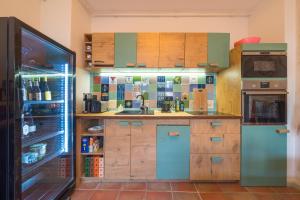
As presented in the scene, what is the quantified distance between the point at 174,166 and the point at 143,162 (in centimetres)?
38

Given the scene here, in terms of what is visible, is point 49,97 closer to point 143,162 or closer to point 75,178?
point 75,178

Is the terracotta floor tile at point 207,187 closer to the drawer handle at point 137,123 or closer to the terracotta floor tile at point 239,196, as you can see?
the terracotta floor tile at point 239,196

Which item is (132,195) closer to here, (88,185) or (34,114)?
(88,185)

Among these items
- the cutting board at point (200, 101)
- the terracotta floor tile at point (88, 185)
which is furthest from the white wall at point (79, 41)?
the cutting board at point (200, 101)

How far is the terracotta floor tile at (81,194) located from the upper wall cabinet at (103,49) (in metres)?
1.56

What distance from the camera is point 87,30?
2.79m

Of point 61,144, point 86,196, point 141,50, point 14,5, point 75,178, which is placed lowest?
point 86,196

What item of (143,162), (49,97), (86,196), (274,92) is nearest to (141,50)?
(49,97)

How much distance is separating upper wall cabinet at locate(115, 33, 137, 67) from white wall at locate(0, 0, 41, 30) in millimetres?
939

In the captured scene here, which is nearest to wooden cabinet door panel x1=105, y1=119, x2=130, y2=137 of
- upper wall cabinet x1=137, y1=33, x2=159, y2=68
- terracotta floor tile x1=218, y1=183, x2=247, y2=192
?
upper wall cabinet x1=137, y1=33, x2=159, y2=68

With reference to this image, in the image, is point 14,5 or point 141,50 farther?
point 141,50

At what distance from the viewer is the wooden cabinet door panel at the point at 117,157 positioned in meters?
2.30

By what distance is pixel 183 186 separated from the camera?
226 centimetres

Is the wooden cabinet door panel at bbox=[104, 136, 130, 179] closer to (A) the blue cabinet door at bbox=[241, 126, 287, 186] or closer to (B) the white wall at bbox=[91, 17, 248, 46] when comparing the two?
(A) the blue cabinet door at bbox=[241, 126, 287, 186]
